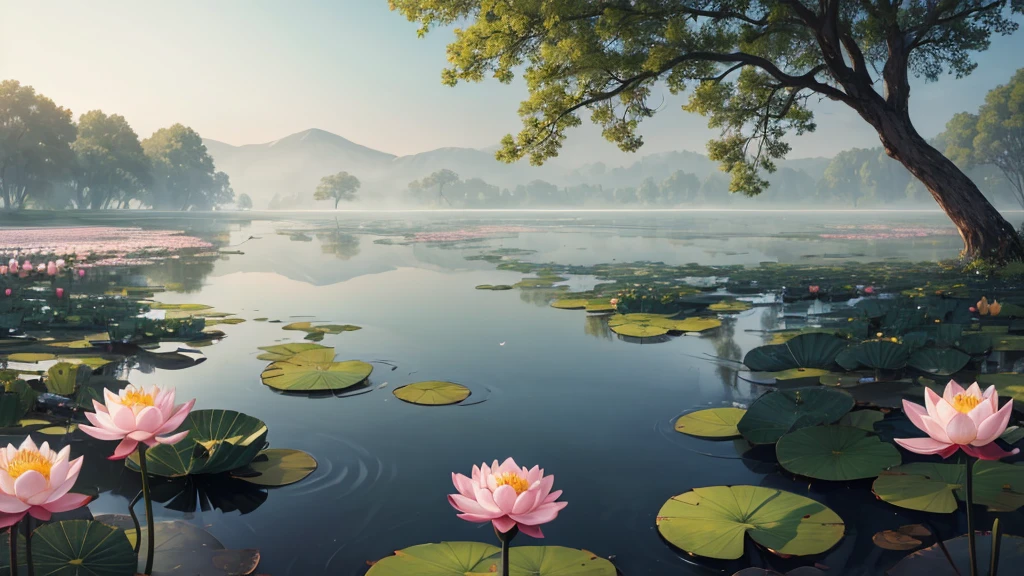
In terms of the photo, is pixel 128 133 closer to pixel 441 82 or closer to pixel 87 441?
pixel 441 82

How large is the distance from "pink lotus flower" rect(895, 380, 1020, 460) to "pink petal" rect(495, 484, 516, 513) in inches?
47.8

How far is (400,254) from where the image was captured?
2511cm

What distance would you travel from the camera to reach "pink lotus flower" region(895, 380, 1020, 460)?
2002 mm

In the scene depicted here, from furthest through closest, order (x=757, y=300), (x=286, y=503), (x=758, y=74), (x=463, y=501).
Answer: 1. (x=758, y=74)
2. (x=757, y=300)
3. (x=286, y=503)
4. (x=463, y=501)

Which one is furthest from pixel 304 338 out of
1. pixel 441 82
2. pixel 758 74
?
pixel 758 74

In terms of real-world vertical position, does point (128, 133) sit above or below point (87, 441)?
above

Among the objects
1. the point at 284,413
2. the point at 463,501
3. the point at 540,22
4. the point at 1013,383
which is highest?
the point at 540,22

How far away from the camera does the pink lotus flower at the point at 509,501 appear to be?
1.88 m

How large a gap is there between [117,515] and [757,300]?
11.5 meters

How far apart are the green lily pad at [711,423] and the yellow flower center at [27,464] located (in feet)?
13.7

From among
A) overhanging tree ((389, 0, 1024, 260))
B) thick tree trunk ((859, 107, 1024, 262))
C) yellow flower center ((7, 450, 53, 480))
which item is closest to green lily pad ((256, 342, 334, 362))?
yellow flower center ((7, 450, 53, 480))

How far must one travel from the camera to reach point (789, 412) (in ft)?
14.8

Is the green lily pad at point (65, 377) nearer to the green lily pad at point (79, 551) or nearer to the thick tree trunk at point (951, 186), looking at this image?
the green lily pad at point (79, 551)

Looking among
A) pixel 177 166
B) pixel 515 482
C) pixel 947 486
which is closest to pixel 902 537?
pixel 947 486
